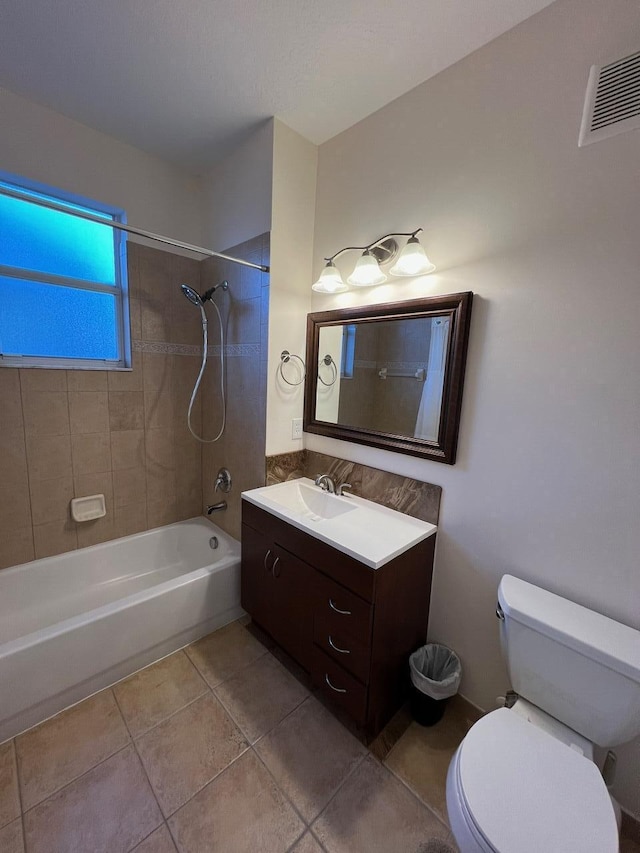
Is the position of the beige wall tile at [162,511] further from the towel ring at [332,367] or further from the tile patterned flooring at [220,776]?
the towel ring at [332,367]

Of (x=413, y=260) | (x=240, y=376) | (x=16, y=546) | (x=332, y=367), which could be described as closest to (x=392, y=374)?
(x=332, y=367)

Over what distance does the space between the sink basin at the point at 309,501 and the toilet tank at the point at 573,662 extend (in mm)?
802

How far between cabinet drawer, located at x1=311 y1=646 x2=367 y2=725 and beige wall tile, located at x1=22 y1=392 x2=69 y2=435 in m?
1.76

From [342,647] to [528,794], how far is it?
66 cm

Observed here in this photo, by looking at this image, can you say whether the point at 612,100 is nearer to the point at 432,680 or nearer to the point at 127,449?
the point at 432,680

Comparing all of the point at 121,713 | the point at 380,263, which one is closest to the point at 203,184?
the point at 380,263

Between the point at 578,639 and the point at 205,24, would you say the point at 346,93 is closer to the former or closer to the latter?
the point at 205,24

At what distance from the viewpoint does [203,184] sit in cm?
223

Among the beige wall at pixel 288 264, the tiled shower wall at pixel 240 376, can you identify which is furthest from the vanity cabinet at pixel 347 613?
the beige wall at pixel 288 264

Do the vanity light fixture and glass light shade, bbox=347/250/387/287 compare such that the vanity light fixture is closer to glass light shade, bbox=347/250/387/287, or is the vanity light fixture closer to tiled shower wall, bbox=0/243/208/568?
glass light shade, bbox=347/250/387/287

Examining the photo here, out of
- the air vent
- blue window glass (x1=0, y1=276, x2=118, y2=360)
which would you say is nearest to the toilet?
the air vent

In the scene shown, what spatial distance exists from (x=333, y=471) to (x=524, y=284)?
4.05 feet

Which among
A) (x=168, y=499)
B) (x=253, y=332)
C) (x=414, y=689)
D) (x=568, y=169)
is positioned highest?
(x=568, y=169)

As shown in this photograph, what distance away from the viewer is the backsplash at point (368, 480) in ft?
5.03
